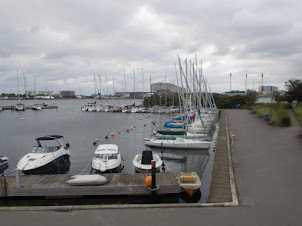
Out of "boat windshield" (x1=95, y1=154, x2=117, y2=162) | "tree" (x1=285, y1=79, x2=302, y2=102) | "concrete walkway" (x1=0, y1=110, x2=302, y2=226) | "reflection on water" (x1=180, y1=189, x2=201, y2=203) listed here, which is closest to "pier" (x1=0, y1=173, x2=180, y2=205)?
"reflection on water" (x1=180, y1=189, x2=201, y2=203)

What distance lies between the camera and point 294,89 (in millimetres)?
48594

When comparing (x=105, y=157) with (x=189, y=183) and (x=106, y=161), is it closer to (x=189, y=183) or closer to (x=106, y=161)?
(x=106, y=161)

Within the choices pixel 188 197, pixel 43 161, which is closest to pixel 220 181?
pixel 188 197

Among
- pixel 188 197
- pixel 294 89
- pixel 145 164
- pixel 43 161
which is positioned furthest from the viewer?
pixel 294 89

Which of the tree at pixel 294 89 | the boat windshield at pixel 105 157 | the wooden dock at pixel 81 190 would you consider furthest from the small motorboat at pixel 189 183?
the tree at pixel 294 89

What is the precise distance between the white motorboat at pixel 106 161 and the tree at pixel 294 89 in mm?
43634

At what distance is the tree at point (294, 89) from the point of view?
4773cm

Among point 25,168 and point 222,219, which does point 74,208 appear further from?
point 25,168

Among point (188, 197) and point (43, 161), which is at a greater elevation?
point (43, 161)

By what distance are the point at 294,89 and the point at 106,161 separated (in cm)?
4590

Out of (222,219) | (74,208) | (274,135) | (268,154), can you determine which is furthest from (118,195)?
(274,135)

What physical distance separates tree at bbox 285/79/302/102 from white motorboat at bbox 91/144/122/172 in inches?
1718

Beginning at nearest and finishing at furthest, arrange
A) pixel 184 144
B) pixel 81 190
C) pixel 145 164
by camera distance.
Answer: pixel 81 190
pixel 145 164
pixel 184 144

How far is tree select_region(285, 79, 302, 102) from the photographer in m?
47.7
